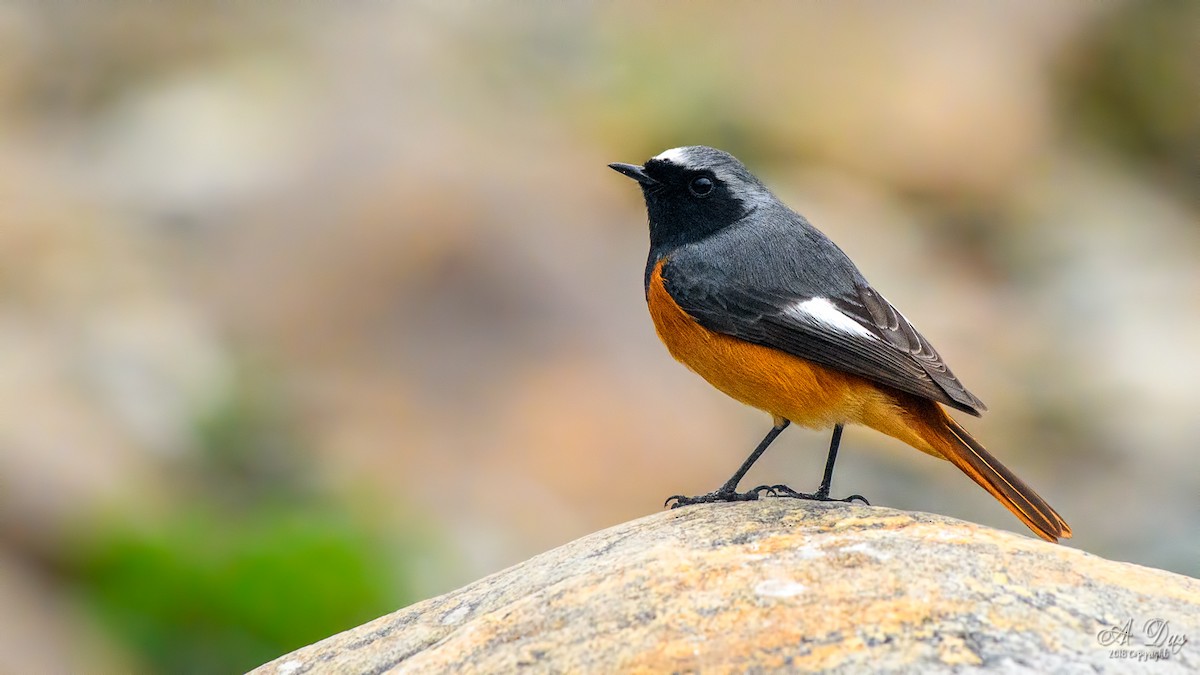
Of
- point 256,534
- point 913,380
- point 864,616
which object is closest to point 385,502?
point 256,534

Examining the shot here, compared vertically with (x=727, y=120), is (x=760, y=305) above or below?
below

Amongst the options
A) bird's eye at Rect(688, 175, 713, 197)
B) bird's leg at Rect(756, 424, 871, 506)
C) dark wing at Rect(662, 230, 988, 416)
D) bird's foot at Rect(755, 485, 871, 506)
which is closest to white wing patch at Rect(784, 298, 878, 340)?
dark wing at Rect(662, 230, 988, 416)

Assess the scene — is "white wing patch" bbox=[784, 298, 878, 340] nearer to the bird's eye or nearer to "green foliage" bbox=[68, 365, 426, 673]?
the bird's eye

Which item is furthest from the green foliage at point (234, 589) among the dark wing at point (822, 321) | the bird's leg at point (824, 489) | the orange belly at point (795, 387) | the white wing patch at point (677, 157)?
the white wing patch at point (677, 157)

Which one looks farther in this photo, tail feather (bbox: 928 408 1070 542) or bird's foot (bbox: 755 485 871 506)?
bird's foot (bbox: 755 485 871 506)

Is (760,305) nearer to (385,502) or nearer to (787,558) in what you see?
(787,558)

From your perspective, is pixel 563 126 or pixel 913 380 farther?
pixel 563 126

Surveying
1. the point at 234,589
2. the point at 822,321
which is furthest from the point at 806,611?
the point at 234,589
